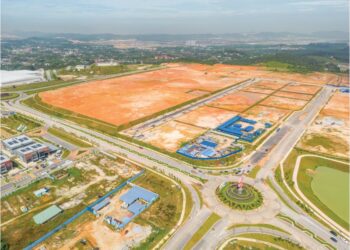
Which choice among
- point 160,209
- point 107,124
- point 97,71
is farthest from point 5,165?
point 97,71

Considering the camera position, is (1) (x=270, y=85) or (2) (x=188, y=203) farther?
(1) (x=270, y=85)

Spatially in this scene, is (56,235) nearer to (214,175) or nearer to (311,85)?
(214,175)

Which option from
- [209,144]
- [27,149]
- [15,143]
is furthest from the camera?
[209,144]

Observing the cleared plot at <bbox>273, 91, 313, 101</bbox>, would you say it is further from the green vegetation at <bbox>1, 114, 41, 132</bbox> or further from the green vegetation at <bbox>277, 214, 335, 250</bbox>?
the green vegetation at <bbox>1, 114, 41, 132</bbox>

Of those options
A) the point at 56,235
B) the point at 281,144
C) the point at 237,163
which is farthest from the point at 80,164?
the point at 281,144

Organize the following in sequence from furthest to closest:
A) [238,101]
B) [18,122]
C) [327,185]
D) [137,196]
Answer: [238,101] → [18,122] → [327,185] → [137,196]

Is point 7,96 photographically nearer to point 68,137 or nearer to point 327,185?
point 68,137
